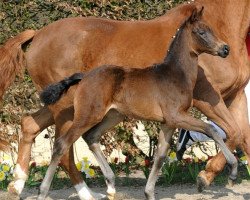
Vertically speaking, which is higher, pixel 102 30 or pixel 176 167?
pixel 102 30

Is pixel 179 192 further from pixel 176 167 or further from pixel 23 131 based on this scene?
pixel 23 131

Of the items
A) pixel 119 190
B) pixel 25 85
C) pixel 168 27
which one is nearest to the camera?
pixel 168 27

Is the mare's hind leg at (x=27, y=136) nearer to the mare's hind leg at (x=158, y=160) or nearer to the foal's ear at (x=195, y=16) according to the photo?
the mare's hind leg at (x=158, y=160)

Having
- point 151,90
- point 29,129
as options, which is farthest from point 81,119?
point 29,129

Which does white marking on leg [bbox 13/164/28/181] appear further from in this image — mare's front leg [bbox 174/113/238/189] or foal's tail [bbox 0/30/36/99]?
mare's front leg [bbox 174/113/238/189]

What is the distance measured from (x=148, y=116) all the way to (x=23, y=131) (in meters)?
1.60

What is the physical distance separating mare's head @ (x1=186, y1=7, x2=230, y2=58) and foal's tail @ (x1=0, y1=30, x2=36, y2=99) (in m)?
1.75

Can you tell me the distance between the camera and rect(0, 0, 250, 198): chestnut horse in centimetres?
802

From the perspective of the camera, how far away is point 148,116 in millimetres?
7488

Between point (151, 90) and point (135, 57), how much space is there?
0.75 metres

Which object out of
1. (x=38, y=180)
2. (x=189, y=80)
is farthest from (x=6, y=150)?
(x=189, y=80)

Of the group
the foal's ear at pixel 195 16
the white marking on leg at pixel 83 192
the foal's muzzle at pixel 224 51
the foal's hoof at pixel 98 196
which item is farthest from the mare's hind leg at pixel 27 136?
the foal's muzzle at pixel 224 51

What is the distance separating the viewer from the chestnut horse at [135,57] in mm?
8023

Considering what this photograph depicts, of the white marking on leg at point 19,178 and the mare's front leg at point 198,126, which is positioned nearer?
the mare's front leg at point 198,126
